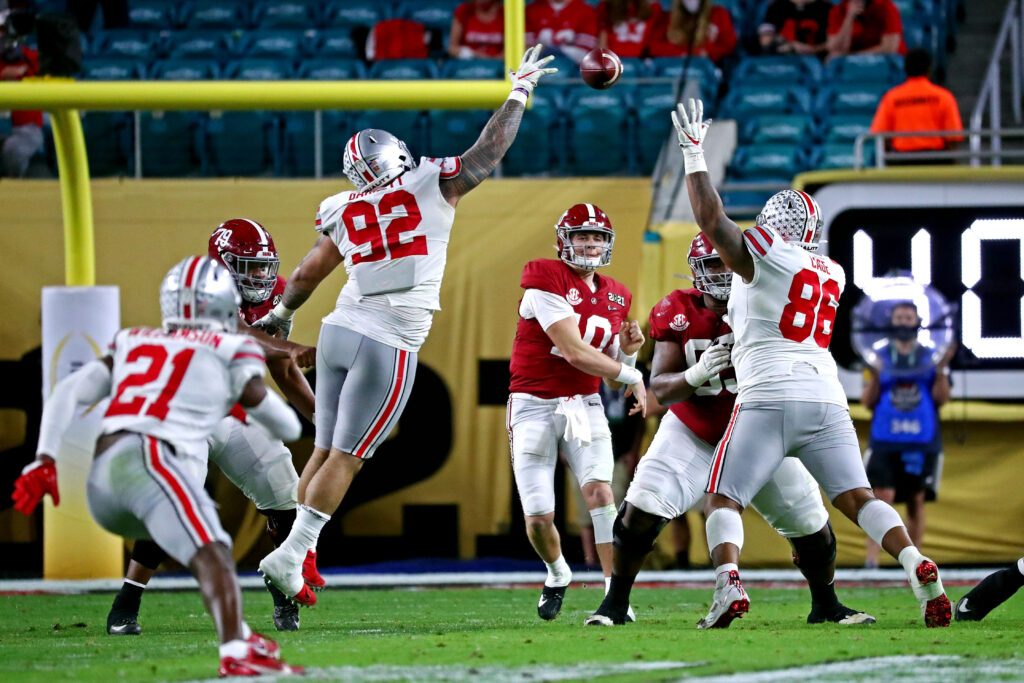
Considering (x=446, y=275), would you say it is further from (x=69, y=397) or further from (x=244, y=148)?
(x=69, y=397)

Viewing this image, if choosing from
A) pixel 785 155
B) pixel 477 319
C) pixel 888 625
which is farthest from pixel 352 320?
pixel 785 155

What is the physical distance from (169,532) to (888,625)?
2890mm

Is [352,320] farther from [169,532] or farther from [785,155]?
[785,155]

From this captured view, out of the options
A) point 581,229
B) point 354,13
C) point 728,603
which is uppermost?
Result: point 354,13

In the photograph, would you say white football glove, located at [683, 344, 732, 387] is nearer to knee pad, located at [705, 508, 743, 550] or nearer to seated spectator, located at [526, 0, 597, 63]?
knee pad, located at [705, 508, 743, 550]

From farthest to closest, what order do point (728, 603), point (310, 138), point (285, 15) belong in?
point (285, 15)
point (310, 138)
point (728, 603)

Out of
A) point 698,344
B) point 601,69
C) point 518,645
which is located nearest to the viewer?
point 518,645

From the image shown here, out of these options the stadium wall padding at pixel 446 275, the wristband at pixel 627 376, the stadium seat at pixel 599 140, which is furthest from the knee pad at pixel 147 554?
the stadium seat at pixel 599 140

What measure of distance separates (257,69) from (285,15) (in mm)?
1102

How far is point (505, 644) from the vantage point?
15.5 feet

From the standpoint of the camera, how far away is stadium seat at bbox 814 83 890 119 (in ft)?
37.0

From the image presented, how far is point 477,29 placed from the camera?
438 inches

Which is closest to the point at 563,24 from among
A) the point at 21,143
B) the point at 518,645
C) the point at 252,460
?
the point at 21,143

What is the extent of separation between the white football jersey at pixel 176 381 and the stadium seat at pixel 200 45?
7.47 meters
